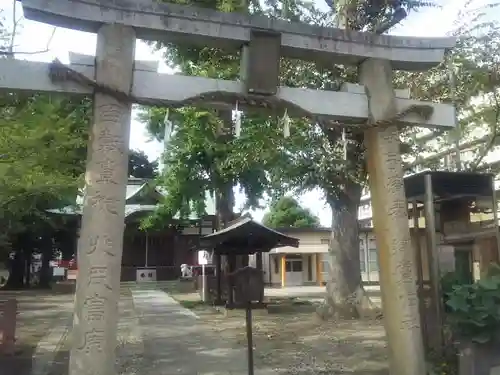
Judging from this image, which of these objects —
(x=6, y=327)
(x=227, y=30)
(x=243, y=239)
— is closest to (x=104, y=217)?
(x=227, y=30)

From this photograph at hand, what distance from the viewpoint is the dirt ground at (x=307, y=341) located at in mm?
8281

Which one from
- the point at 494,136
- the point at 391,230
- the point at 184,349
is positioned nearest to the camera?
the point at 391,230

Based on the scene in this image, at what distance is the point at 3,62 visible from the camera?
17.5ft

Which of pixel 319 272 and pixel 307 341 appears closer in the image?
pixel 307 341

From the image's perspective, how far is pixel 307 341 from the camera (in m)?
11.0

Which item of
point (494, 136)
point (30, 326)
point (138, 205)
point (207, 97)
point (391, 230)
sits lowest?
point (30, 326)

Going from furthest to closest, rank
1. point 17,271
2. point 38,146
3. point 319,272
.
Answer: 1. point 319,272
2. point 17,271
3. point 38,146

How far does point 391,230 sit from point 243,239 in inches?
369

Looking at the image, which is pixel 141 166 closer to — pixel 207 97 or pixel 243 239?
pixel 243 239

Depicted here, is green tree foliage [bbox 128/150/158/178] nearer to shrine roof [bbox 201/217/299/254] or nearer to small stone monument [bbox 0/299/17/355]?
shrine roof [bbox 201/217/299/254]

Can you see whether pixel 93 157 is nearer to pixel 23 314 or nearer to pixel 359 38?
pixel 359 38

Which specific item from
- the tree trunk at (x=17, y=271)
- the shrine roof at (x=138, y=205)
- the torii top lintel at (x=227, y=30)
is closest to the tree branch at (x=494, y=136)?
the torii top lintel at (x=227, y=30)

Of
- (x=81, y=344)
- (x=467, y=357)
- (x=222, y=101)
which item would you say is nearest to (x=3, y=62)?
(x=222, y=101)

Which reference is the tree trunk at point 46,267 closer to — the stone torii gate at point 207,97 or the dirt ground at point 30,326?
the dirt ground at point 30,326
